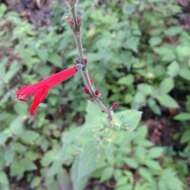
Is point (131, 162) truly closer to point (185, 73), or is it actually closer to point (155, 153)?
point (155, 153)

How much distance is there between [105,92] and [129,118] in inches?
29.9

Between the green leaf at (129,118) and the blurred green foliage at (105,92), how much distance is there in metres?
0.23

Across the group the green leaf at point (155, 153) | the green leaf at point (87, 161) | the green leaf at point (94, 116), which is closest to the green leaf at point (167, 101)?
the green leaf at point (155, 153)

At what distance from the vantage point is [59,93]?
2463 millimetres

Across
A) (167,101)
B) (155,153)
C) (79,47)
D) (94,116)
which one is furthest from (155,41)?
(79,47)

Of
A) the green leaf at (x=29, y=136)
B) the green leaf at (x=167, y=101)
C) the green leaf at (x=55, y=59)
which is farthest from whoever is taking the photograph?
the green leaf at (x=55, y=59)

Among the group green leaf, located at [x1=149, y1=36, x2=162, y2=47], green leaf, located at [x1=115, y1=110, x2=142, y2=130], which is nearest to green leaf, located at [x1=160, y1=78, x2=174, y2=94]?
green leaf, located at [x1=149, y1=36, x2=162, y2=47]

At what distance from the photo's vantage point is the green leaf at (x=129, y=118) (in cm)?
→ 157

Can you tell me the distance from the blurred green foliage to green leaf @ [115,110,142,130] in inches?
9.2

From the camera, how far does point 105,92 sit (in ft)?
7.70

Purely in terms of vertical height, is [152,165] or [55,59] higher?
[55,59]

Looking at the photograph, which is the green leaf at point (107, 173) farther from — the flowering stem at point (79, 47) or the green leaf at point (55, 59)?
the green leaf at point (55, 59)

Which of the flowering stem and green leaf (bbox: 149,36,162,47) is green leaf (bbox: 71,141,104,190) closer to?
the flowering stem

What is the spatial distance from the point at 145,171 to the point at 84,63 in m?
0.92
